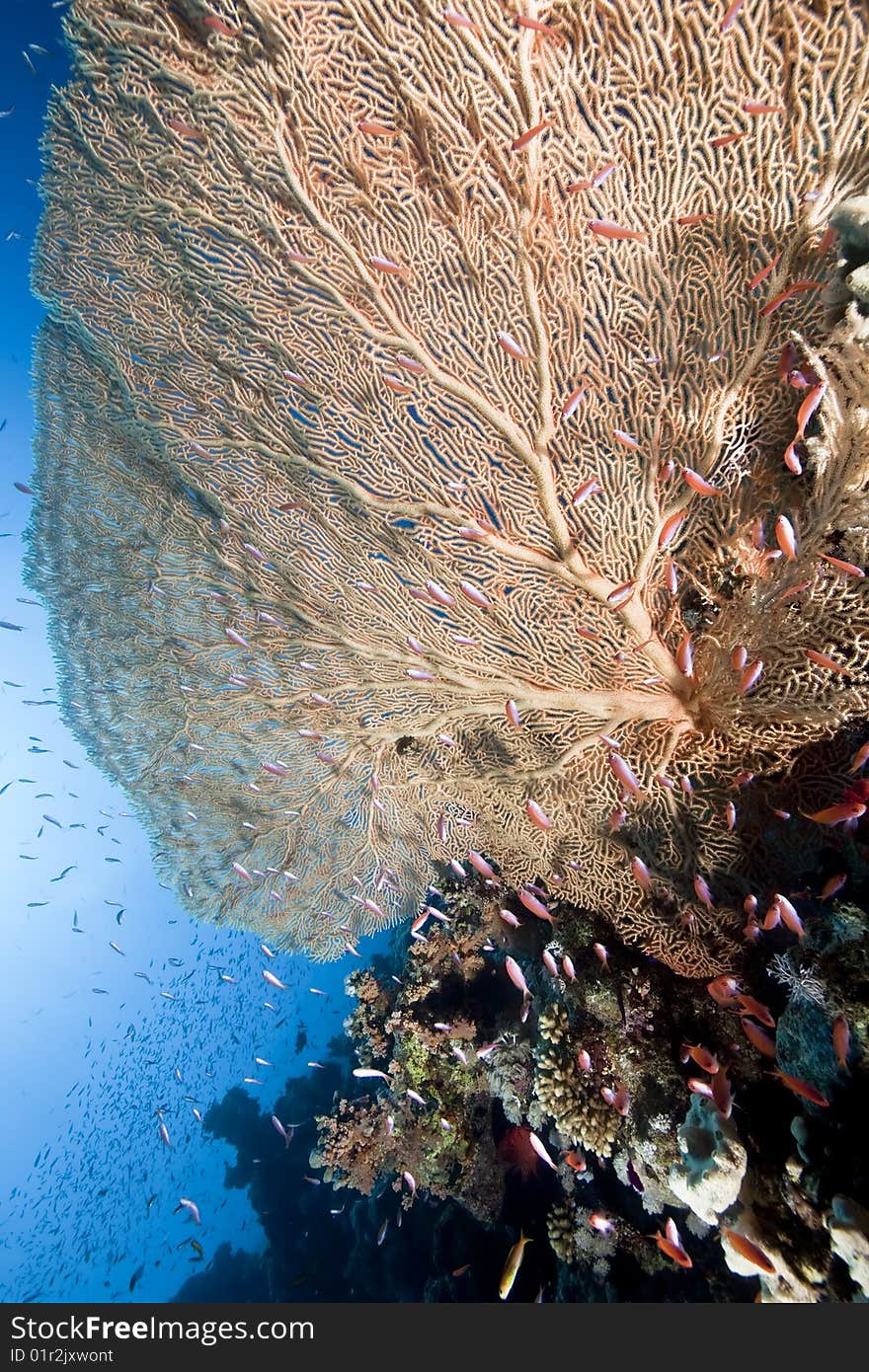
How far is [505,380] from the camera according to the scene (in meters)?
3.61

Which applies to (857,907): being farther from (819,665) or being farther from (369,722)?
(369,722)

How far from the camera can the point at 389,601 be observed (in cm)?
464

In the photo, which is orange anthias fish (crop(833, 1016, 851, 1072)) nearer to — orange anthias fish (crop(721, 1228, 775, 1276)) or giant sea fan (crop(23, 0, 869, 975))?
orange anthias fish (crop(721, 1228, 775, 1276))

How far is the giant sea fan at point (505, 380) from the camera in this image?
9.82ft

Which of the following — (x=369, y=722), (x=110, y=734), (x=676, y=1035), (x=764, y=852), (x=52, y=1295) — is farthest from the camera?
(x=52, y=1295)

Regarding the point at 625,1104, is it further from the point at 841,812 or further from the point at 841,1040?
the point at 841,812

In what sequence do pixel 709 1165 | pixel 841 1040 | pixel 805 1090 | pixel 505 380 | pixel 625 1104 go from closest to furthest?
1. pixel 841 1040
2. pixel 805 1090
3. pixel 709 1165
4. pixel 505 380
5. pixel 625 1104

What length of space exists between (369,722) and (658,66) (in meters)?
4.51

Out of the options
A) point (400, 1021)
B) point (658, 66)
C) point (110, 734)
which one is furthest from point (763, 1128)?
point (110, 734)

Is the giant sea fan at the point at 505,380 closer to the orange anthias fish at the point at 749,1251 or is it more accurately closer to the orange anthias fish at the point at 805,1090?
the orange anthias fish at the point at 805,1090

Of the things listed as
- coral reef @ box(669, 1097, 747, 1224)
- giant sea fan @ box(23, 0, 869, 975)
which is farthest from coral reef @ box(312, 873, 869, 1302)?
giant sea fan @ box(23, 0, 869, 975)

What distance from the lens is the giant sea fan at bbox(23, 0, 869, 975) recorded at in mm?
2992

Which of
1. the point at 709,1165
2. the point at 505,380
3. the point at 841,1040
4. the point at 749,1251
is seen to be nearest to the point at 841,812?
the point at 841,1040

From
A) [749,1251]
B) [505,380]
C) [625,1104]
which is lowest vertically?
[625,1104]
